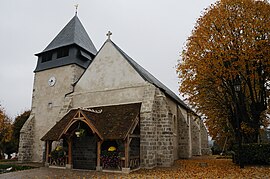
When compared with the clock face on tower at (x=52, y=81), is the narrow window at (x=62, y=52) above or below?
above

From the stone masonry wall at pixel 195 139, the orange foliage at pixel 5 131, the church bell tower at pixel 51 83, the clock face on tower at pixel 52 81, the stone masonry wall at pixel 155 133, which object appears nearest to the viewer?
the stone masonry wall at pixel 155 133

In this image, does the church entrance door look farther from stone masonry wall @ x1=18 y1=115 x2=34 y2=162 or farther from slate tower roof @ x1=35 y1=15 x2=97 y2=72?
slate tower roof @ x1=35 y1=15 x2=97 y2=72

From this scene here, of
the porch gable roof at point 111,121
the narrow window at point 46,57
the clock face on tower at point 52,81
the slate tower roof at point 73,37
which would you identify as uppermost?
the slate tower roof at point 73,37

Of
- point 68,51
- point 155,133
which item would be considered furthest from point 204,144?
point 68,51

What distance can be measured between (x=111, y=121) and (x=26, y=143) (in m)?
10.4

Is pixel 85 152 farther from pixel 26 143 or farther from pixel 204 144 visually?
pixel 204 144

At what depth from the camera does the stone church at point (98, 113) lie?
38.0ft

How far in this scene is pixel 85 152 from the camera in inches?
531

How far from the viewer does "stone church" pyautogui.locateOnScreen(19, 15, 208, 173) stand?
456 inches

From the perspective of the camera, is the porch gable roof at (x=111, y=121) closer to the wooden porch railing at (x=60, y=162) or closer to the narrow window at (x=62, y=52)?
the wooden porch railing at (x=60, y=162)

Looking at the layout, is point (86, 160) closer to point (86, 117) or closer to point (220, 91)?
point (86, 117)

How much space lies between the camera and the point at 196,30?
1341cm

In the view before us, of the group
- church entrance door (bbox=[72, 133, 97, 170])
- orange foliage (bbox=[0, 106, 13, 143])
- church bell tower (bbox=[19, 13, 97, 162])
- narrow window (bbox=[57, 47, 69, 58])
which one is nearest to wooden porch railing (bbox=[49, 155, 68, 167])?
church entrance door (bbox=[72, 133, 97, 170])

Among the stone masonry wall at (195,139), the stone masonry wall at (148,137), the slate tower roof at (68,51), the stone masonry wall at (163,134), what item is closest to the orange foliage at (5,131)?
the slate tower roof at (68,51)
